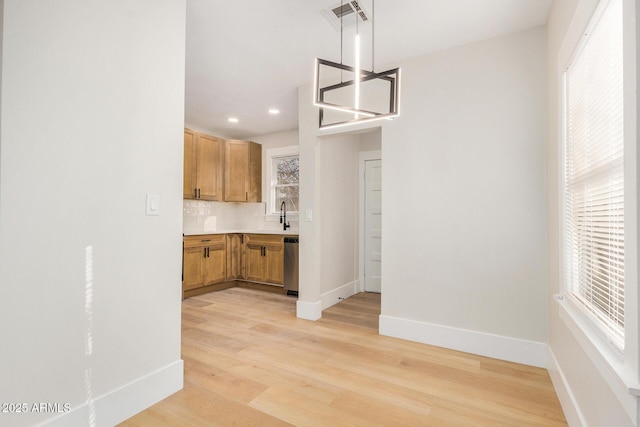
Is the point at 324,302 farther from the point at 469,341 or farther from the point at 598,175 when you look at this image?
the point at 598,175

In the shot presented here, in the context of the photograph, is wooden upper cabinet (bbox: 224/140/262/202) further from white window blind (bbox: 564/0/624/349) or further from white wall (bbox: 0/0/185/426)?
white window blind (bbox: 564/0/624/349)

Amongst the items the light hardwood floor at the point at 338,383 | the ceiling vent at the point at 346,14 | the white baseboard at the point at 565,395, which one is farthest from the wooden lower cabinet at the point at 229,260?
the white baseboard at the point at 565,395

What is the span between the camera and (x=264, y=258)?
195 inches

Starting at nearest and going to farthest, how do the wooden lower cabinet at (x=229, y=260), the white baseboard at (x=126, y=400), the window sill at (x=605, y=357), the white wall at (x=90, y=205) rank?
1. the window sill at (x=605, y=357)
2. the white wall at (x=90, y=205)
3. the white baseboard at (x=126, y=400)
4. the wooden lower cabinet at (x=229, y=260)

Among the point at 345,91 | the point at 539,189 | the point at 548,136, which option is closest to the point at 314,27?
the point at 345,91

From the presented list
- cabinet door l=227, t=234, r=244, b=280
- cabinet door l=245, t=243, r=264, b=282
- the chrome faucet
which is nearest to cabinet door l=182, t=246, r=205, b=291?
cabinet door l=227, t=234, r=244, b=280

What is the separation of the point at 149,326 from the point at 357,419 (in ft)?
4.38

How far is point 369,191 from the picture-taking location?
491cm

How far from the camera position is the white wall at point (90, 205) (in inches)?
53.1

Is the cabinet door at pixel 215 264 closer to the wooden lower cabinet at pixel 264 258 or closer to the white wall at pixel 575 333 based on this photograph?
the wooden lower cabinet at pixel 264 258

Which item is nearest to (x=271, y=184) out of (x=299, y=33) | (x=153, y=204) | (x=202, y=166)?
(x=202, y=166)

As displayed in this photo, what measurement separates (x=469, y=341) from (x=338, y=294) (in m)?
1.90

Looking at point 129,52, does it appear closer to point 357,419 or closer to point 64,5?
A: point 64,5

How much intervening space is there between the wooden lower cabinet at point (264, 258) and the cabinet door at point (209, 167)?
930mm
